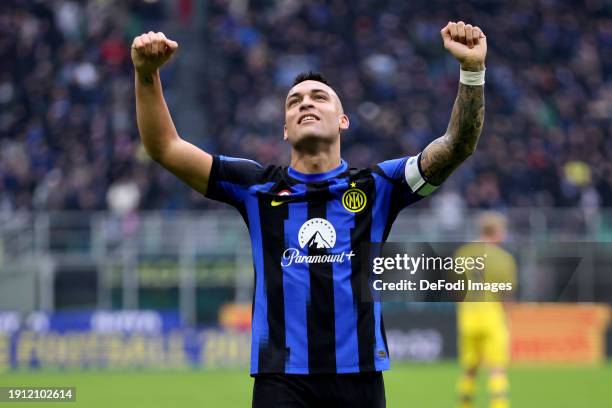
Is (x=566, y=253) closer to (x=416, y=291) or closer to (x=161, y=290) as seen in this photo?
(x=161, y=290)

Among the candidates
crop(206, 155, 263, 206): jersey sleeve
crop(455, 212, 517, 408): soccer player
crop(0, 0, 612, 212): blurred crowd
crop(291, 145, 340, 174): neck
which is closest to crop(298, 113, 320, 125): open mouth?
crop(291, 145, 340, 174): neck

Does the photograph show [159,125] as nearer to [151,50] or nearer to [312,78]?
[151,50]

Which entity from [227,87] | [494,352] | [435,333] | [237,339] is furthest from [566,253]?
[227,87]

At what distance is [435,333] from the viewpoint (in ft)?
59.1

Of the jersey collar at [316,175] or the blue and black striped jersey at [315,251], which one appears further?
the jersey collar at [316,175]

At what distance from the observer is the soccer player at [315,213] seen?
4.50 m

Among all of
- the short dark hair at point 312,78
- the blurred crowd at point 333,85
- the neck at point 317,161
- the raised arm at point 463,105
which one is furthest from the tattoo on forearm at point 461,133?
the blurred crowd at point 333,85

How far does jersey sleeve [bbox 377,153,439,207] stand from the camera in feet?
15.4

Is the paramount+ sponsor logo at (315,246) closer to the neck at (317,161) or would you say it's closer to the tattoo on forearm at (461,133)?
the neck at (317,161)

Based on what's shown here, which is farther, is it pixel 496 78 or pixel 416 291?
pixel 496 78

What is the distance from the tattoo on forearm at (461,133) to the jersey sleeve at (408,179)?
65mm

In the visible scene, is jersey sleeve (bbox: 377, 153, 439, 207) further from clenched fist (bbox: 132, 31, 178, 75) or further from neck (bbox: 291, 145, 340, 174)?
clenched fist (bbox: 132, 31, 178, 75)

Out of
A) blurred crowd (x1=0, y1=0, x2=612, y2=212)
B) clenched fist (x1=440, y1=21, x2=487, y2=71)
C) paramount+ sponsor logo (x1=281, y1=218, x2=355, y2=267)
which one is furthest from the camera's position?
blurred crowd (x1=0, y1=0, x2=612, y2=212)

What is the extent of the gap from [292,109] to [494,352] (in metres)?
7.39
